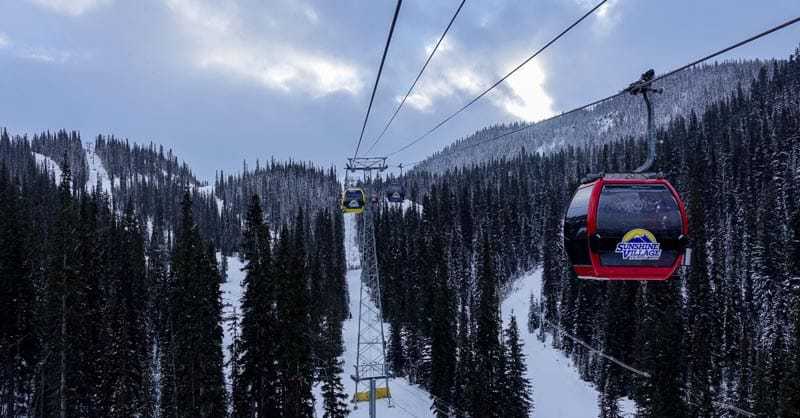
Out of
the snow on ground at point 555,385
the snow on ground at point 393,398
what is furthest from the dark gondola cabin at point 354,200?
the snow on ground at point 555,385

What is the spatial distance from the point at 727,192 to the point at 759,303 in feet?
100

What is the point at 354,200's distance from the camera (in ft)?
89.5

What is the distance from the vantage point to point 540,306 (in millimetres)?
101125

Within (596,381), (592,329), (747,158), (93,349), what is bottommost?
(596,381)

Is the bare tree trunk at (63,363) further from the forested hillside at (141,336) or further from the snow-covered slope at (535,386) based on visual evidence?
the snow-covered slope at (535,386)

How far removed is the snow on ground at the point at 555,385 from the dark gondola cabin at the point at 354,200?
46527 mm

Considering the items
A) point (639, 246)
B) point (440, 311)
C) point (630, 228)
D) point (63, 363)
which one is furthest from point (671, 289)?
point (63, 363)

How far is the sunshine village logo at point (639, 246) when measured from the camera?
10.6 metres

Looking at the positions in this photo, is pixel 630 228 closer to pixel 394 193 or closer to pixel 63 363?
pixel 394 193

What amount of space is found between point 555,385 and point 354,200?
58357mm

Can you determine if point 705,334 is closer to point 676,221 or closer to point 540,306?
point 540,306

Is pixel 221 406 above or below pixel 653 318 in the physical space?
below

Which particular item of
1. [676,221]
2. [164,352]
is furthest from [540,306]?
[676,221]

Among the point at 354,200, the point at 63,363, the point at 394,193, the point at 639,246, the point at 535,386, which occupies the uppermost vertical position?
the point at 394,193
